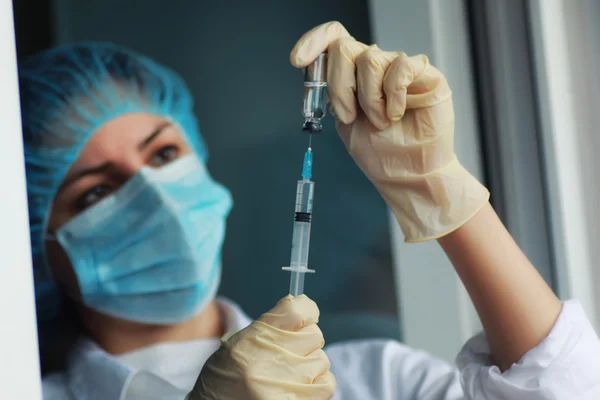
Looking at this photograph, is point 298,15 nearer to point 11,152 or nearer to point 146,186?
point 146,186

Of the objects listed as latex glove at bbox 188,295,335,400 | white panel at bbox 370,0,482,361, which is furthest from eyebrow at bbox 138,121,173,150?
latex glove at bbox 188,295,335,400

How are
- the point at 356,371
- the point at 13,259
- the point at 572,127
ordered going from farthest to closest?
the point at 356,371 < the point at 572,127 < the point at 13,259

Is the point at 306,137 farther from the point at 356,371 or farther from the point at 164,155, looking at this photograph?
the point at 356,371

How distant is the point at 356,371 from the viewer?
52.7 inches

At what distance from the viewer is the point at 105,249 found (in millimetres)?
1332

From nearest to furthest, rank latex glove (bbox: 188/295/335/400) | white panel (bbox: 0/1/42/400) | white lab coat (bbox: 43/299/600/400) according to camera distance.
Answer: white panel (bbox: 0/1/42/400) → latex glove (bbox: 188/295/335/400) → white lab coat (bbox: 43/299/600/400)

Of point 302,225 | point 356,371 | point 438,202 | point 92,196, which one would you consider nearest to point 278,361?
point 302,225

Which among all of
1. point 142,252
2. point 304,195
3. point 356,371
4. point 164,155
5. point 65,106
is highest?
point 65,106

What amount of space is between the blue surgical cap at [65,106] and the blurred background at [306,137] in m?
0.12

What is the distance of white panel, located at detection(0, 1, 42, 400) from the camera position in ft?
2.00

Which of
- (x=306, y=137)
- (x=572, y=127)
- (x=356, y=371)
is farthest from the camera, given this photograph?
(x=306, y=137)

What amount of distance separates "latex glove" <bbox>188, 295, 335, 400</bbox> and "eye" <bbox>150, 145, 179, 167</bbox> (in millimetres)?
655

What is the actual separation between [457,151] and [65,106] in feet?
2.91

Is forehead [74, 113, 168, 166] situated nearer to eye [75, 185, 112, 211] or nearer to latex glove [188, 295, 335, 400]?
eye [75, 185, 112, 211]
